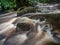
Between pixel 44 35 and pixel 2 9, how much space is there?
745 centimetres

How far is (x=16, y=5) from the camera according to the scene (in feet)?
41.3

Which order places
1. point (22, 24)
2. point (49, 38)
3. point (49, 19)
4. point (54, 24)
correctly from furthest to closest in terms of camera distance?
point (49, 19) < point (54, 24) < point (22, 24) < point (49, 38)

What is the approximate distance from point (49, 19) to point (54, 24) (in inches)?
30.1

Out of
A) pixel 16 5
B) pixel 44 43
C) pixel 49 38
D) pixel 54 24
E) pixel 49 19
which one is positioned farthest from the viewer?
pixel 16 5

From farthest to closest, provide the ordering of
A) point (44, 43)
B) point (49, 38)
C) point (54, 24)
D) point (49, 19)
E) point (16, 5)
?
point (16, 5), point (49, 19), point (54, 24), point (49, 38), point (44, 43)

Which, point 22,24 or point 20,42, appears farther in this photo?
point 22,24

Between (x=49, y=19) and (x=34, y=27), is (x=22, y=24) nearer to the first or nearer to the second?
(x=34, y=27)

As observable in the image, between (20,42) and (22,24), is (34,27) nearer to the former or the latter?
(22,24)

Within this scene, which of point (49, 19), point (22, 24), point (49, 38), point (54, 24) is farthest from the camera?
point (49, 19)

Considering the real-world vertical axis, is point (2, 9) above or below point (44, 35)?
below

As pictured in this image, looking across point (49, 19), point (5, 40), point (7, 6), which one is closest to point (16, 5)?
point (7, 6)

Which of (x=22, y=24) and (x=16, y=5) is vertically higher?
(x=22, y=24)

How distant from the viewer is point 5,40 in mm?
5863

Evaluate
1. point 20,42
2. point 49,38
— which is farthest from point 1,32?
point 49,38
